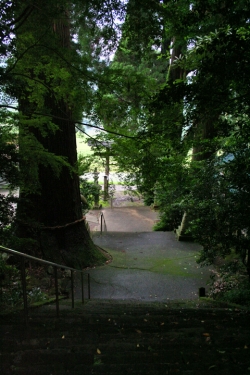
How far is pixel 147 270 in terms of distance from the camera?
25.6ft

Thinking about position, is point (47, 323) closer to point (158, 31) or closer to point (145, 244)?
point (158, 31)

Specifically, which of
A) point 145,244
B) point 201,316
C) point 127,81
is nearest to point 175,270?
point 145,244

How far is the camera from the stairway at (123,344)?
223 centimetres

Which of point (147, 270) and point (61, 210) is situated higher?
point (61, 210)

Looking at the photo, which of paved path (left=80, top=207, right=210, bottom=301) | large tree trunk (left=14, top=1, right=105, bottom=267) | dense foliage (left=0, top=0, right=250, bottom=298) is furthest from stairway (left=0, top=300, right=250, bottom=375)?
large tree trunk (left=14, top=1, right=105, bottom=267)

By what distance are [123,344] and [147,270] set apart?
518 cm

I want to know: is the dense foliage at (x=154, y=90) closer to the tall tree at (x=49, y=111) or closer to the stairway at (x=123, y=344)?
the tall tree at (x=49, y=111)

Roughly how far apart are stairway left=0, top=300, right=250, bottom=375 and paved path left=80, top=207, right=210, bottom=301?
2906mm

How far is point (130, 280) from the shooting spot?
23.5ft

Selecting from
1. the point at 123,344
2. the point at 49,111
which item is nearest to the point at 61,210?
the point at 49,111

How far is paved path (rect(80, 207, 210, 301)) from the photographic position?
6.62 m

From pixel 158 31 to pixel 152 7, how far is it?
378mm

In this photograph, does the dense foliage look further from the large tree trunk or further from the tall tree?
the large tree trunk

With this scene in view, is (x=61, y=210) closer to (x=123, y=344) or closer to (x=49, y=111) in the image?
(x=49, y=111)
